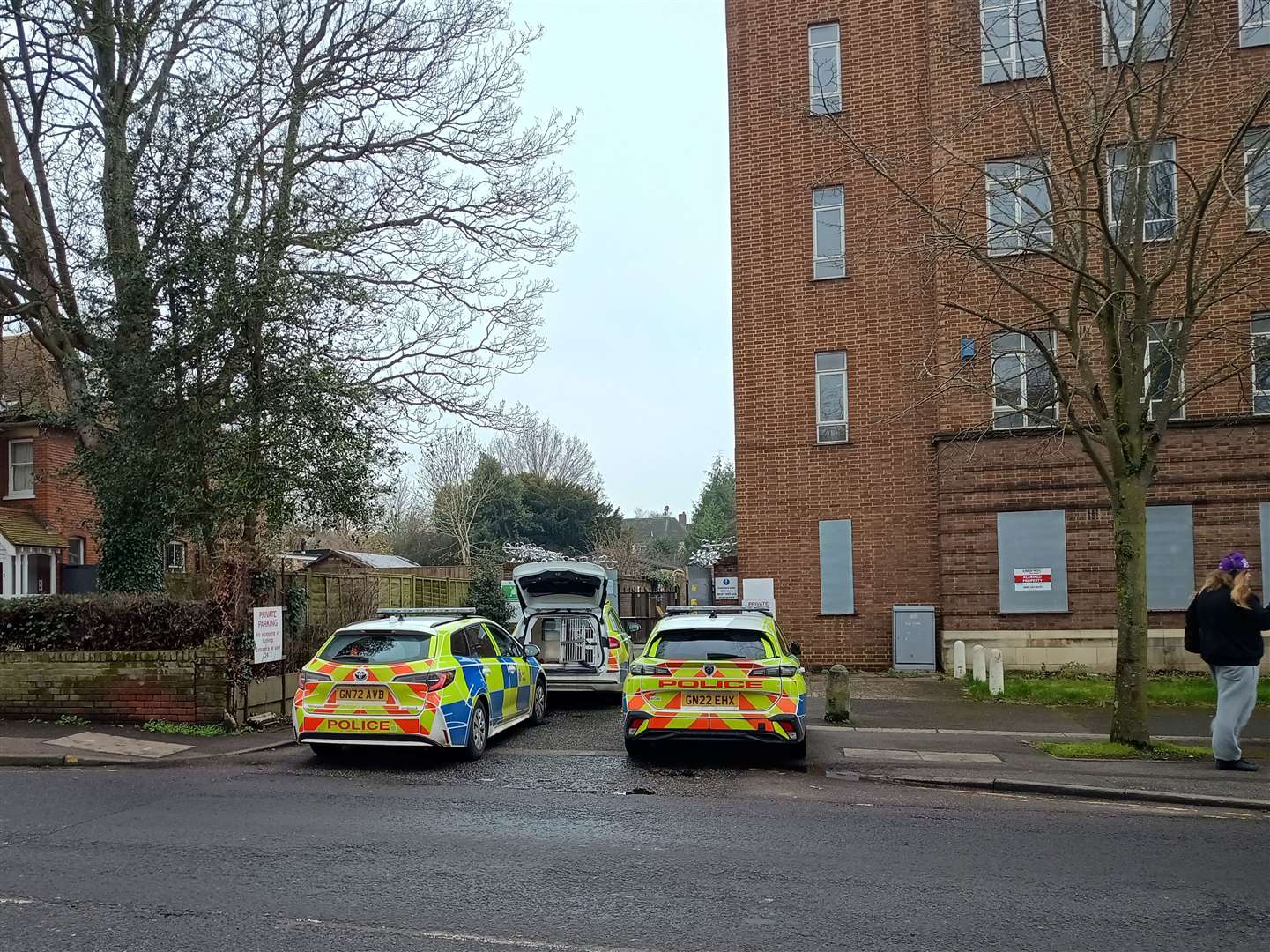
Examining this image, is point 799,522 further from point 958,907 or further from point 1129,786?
point 958,907

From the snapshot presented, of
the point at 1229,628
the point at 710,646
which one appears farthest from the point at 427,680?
the point at 1229,628

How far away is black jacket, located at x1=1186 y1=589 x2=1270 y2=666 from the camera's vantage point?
400 inches

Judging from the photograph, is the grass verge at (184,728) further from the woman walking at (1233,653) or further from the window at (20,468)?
the window at (20,468)

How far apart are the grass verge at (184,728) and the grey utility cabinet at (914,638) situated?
1165cm

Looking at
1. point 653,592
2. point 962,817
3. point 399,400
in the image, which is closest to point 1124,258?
point 962,817

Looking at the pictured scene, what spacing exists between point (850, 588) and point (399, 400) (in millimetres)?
8848

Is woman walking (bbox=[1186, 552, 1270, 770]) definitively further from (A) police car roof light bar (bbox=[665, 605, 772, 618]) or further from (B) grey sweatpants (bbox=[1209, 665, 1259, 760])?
(A) police car roof light bar (bbox=[665, 605, 772, 618])

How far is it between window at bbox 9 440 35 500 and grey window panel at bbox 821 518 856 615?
23271 mm

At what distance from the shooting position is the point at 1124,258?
10.5 metres

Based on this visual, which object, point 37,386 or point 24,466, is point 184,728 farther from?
point 24,466

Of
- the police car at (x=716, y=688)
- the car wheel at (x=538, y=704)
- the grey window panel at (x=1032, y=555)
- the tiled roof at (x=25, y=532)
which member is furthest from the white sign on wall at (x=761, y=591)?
the tiled roof at (x=25, y=532)

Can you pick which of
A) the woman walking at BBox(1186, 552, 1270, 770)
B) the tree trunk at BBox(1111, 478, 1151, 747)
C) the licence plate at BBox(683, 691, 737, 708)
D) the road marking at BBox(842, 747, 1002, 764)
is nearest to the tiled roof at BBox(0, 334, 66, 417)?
the licence plate at BBox(683, 691, 737, 708)

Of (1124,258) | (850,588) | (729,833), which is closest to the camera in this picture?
(729,833)

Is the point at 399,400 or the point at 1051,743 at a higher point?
the point at 399,400
